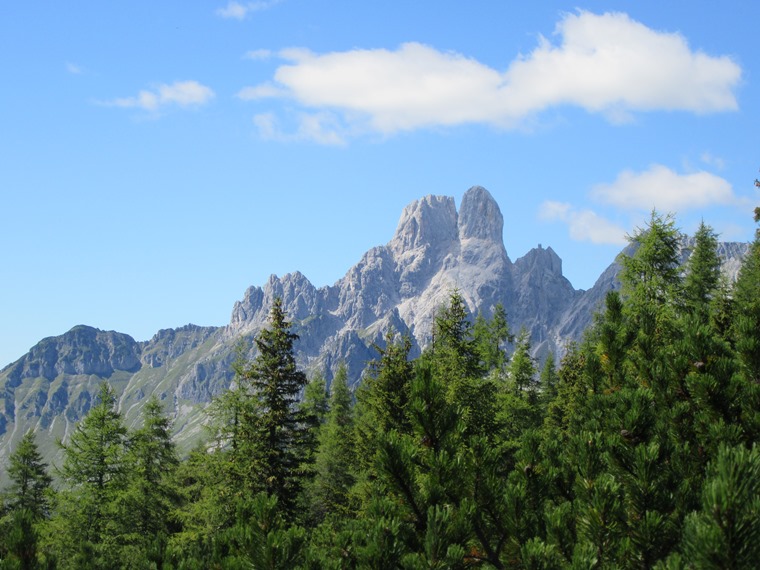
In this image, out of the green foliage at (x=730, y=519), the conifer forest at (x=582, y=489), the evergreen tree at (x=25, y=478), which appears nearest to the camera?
the green foliage at (x=730, y=519)

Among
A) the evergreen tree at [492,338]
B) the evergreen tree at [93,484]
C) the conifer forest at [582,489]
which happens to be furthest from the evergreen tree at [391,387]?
the conifer forest at [582,489]

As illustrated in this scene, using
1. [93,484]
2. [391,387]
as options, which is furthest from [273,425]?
[93,484]

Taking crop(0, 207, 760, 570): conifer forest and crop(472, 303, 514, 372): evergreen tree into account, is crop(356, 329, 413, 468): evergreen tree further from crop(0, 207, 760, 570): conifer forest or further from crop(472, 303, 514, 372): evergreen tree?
crop(0, 207, 760, 570): conifer forest

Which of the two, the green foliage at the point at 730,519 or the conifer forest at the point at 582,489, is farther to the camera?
the conifer forest at the point at 582,489

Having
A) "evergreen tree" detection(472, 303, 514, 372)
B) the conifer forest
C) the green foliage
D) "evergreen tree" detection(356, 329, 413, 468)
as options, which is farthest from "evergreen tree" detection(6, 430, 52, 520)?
the green foliage

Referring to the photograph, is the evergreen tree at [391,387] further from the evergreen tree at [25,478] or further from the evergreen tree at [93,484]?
the evergreen tree at [25,478]

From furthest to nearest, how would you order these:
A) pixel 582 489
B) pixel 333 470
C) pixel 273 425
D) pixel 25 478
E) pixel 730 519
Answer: pixel 25 478 < pixel 333 470 < pixel 273 425 < pixel 582 489 < pixel 730 519

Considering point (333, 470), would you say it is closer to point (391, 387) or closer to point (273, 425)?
point (273, 425)

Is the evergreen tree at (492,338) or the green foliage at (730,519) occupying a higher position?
the evergreen tree at (492,338)

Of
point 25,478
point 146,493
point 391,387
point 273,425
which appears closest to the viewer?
point 391,387

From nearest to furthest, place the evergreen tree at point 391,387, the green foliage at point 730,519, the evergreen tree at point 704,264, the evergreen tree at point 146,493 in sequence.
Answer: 1. the green foliage at point 730,519
2. the evergreen tree at point 391,387
3. the evergreen tree at point 146,493
4. the evergreen tree at point 704,264

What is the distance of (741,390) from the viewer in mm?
6688

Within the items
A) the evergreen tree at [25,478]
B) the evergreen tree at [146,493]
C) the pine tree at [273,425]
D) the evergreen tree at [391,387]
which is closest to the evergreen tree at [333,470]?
the evergreen tree at [146,493]

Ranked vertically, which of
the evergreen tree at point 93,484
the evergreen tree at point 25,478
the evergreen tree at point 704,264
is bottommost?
the evergreen tree at point 25,478
